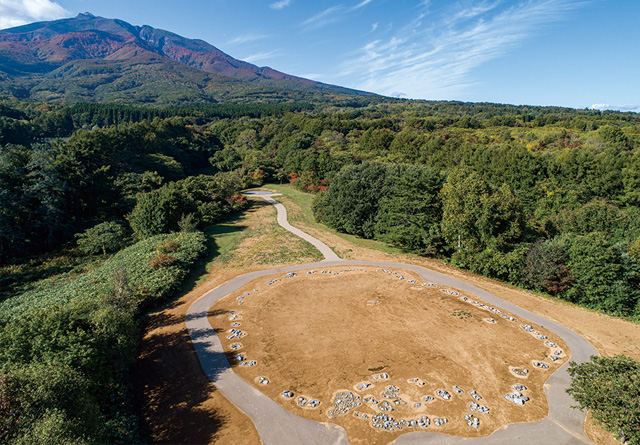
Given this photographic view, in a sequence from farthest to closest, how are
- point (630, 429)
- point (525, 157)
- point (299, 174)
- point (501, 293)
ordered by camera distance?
1. point (299, 174)
2. point (525, 157)
3. point (501, 293)
4. point (630, 429)

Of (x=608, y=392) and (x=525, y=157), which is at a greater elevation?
(x=525, y=157)

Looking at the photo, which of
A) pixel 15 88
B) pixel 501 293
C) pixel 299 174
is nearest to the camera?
pixel 501 293

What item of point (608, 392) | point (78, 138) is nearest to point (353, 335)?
point (608, 392)

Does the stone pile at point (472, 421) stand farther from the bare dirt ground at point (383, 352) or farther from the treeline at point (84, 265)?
the treeline at point (84, 265)

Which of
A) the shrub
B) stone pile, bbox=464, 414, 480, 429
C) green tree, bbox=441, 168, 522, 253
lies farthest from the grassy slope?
stone pile, bbox=464, 414, 480, 429

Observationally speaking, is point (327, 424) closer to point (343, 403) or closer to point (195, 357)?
point (343, 403)

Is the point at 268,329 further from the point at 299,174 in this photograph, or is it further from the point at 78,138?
the point at 299,174
